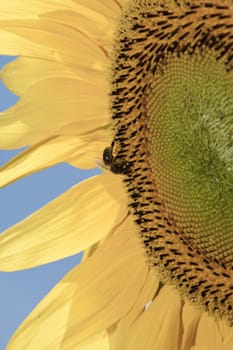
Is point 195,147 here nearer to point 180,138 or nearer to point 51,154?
point 180,138

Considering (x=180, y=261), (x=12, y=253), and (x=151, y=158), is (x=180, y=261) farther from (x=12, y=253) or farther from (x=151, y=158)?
(x=12, y=253)

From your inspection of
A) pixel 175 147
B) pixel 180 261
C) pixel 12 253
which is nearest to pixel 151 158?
pixel 175 147

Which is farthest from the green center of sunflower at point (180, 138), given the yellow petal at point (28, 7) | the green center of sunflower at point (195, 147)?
the yellow petal at point (28, 7)

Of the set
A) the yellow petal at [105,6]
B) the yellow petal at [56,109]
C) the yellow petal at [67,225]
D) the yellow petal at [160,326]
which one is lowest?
the yellow petal at [160,326]

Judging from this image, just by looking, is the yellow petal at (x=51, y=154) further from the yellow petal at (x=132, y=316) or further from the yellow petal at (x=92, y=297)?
the yellow petal at (x=132, y=316)

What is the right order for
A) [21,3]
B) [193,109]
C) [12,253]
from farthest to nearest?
1. [12,253]
2. [21,3]
3. [193,109]

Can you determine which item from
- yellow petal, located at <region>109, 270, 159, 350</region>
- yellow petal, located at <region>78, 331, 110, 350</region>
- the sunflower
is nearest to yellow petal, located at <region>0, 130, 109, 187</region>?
the sunflower

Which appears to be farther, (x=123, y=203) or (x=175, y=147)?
(x=123, y=203)
